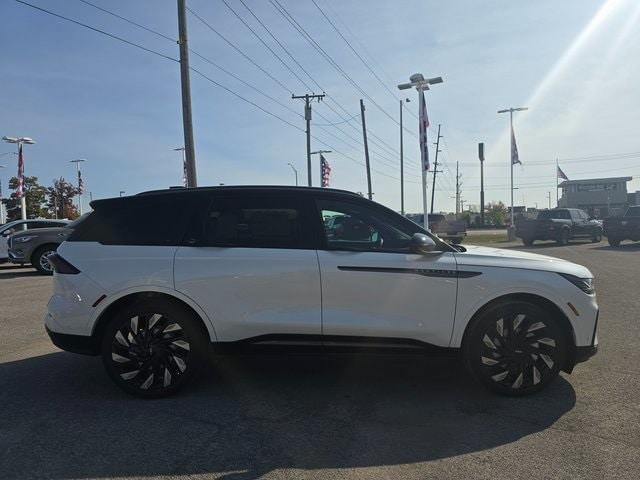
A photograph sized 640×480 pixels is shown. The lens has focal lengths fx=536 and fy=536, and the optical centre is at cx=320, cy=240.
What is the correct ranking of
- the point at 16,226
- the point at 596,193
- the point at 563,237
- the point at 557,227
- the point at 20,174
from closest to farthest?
the point at 16,226
the point at 557,227
the point at 563,237
the point at 20,174
the point at 596,193

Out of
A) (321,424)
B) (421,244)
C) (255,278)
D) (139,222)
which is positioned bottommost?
(321,424)

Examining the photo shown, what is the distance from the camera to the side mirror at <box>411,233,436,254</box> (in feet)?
14.4

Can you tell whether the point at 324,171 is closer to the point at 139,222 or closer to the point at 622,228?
the point at 622,228

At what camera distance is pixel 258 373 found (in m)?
5.27

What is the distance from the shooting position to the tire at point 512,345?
4.48 meters

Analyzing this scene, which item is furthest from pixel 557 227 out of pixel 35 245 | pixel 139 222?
pixel 139 222

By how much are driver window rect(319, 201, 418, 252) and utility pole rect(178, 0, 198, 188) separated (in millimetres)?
13109

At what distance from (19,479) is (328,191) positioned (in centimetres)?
310

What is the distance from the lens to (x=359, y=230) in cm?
470

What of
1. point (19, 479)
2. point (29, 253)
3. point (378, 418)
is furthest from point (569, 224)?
point (19, 479)

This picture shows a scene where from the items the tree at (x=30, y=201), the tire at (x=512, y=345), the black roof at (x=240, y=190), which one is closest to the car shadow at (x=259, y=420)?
the tire at (x=512, y=345)

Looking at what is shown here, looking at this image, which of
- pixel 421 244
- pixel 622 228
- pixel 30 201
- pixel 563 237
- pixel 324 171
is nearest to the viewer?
pixel 421 244

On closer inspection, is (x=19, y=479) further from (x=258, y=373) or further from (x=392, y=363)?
(x=392, y=363)

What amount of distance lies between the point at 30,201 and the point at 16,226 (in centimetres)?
4637
